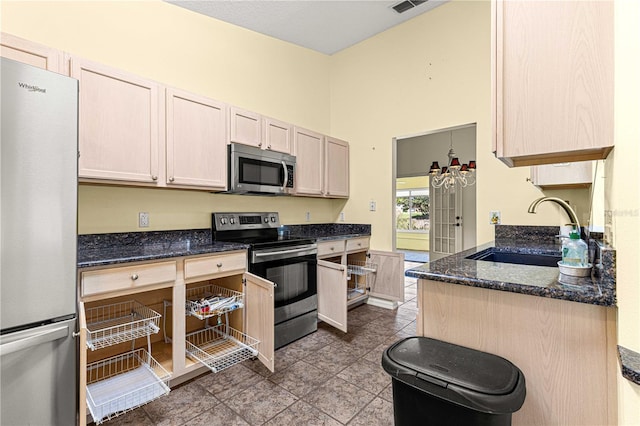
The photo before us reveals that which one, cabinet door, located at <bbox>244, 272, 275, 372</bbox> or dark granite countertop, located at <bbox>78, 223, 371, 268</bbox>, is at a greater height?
dark granite countertop, located at <bbox>78, 223, 371, 268</bbox>

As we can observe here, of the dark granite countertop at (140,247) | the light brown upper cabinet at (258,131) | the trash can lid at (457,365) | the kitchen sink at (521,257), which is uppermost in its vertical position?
the light brown upper cabinet at (258,131)

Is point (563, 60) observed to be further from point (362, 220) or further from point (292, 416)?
point (362, 220)

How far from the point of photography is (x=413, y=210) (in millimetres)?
9750

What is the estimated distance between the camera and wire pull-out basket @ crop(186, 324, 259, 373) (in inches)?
85.7

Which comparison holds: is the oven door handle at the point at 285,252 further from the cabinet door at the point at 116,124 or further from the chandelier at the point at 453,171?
the chandelier at the point at 453,171

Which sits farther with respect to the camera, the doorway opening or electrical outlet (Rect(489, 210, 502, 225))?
the doorway opening

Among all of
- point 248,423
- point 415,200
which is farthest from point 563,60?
point 415,200

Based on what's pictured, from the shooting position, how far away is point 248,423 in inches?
67.8

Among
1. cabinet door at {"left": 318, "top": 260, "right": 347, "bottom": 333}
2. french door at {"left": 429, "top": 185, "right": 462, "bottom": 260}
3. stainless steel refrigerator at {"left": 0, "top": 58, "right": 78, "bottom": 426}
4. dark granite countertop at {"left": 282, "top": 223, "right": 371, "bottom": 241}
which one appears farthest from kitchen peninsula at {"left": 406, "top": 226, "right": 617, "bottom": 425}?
french door at {"left": 429, "top": 185, "right": 462, "bottom": 260}

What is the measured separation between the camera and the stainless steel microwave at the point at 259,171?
109 inches

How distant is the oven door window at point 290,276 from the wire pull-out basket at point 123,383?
0.97m

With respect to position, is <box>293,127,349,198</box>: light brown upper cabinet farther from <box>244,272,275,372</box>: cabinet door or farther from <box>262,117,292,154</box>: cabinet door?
<box>244,272,275,372</box>: cabinet door

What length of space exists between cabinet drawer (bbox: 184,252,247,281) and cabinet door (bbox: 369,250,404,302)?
191cm

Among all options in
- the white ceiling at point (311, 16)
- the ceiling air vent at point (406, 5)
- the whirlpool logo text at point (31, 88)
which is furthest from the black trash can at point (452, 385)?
the ceiling air vent at point (406, 5)
